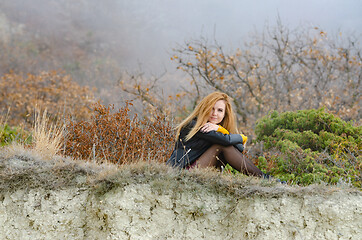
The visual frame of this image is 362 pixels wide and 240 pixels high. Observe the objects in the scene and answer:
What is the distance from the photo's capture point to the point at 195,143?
4.05m

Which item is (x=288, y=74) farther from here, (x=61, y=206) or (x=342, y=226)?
(x=61, y=206)

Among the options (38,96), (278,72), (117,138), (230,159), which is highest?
(278,72)

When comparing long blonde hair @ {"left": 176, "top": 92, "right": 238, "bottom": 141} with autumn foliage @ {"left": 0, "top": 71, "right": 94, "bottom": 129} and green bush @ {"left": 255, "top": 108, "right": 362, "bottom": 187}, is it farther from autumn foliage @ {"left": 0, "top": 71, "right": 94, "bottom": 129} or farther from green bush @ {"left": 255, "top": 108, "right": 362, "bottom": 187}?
autumn foliage @ {"left": 0, "top": 71, "right": 94, "bottom": 129}

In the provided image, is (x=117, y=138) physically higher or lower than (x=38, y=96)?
higher

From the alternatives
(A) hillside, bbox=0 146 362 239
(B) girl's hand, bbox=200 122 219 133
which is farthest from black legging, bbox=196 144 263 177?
(A) hillside, bbox=0 146 362 239

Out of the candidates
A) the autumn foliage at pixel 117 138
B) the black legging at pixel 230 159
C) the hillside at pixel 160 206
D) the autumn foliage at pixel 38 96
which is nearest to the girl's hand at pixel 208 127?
the black legging at pixel 230 159

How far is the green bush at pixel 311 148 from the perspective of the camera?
4.39 m

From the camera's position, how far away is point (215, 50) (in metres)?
10.3

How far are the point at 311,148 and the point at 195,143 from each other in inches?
90.7

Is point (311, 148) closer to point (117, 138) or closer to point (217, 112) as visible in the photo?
point (217, 112)

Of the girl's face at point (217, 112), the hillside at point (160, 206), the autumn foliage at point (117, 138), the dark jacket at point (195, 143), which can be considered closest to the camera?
the hillside at point (160, 206)

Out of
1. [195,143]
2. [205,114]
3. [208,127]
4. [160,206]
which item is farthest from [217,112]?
[160,206]

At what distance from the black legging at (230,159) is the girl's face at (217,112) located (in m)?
0.50

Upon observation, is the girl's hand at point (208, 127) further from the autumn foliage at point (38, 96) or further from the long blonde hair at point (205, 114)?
the autumn foliage at point (38, 96)
